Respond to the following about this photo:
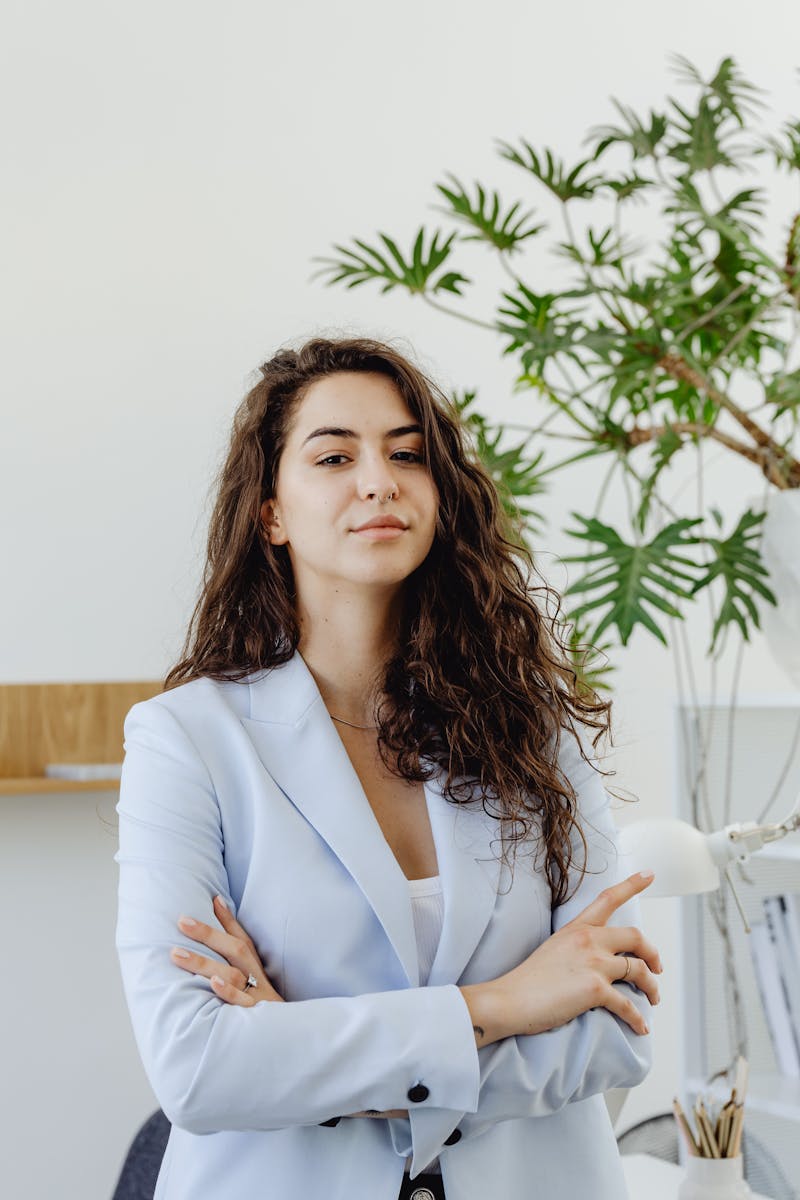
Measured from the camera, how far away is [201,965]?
1220mm

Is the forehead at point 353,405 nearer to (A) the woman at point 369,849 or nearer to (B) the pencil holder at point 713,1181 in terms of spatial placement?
(A) the woman at point 369,849

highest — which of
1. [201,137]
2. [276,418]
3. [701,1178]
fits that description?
[201,137]

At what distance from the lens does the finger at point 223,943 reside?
1238 mm

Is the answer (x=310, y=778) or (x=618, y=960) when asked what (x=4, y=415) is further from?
(x=618, y=960)

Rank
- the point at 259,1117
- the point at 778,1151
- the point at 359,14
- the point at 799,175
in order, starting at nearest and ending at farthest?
the point at 259,1117 → the point at 778,1151 → the point at 359,14 → the point at 799,175

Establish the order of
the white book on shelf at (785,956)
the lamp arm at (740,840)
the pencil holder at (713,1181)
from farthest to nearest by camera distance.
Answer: the white book on shelf at (785,956), the pencil holder at (713,1181), the lamp arm at (740,840)

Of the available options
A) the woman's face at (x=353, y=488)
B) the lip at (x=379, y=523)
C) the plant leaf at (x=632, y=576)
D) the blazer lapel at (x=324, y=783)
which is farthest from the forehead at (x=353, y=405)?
the plant leaf at (x=632, y=576)

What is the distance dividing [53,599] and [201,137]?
1.07m

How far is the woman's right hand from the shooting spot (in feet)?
4.16

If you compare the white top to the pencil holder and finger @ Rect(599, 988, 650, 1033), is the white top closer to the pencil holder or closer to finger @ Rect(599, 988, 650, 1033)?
finger @ Rect(599, 988, 650, 1033)

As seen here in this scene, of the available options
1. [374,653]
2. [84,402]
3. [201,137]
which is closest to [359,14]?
[201,137]

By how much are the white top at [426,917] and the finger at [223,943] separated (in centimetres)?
17

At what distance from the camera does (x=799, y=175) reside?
361 centimetres

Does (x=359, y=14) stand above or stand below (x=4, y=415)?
above
